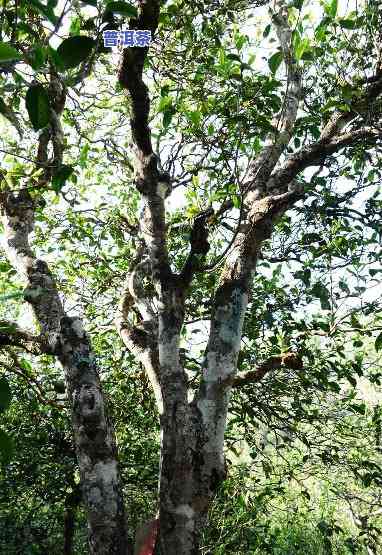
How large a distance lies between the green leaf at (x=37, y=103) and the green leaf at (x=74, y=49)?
0.08 m

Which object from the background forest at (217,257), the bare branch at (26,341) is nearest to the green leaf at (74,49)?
the background forest at (217,257)

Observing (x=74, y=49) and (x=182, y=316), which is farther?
(x=182, y=316)

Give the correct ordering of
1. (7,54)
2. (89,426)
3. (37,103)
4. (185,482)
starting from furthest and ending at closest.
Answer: (89,426) → (185,482) → (37,103) → (7,54)

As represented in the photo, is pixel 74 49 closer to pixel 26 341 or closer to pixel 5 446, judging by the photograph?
pixel 5 446

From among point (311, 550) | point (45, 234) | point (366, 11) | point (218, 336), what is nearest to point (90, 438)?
point (218, 336)

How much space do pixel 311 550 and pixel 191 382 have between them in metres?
8.24

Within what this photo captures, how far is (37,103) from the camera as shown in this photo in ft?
3.16

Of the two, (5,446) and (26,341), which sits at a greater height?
(26,341)

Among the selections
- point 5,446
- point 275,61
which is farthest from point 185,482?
point 275,61

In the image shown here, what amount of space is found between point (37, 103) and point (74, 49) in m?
0.14

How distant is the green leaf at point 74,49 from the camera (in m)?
0.89

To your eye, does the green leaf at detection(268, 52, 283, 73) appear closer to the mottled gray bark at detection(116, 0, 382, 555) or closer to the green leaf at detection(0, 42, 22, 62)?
the mottled gray bark at detection(116, 0, 382, 555)

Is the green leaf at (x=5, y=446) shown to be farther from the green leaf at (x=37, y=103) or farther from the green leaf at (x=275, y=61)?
the green leaf at (x=275, y=61)

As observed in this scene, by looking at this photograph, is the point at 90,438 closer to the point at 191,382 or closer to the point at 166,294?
the point at 166,294
